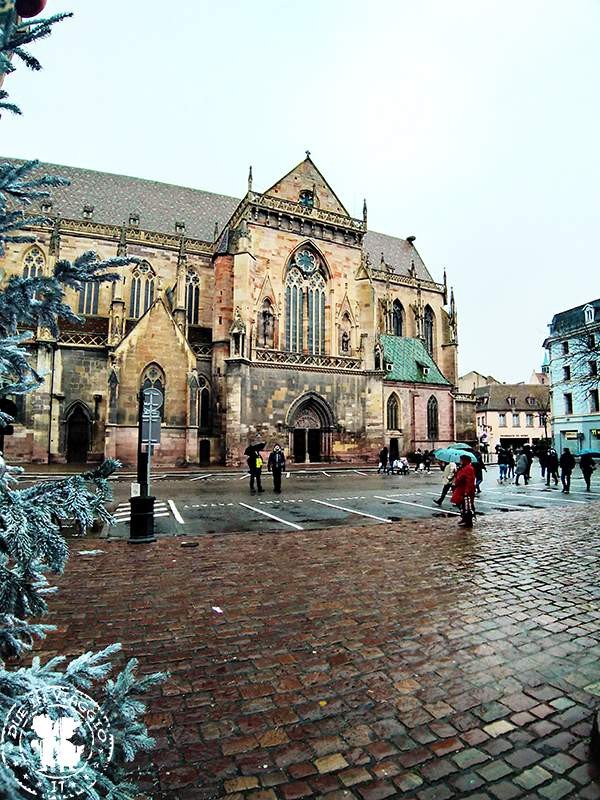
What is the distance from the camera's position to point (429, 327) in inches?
1747

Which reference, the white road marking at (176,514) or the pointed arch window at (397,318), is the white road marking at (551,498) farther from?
the pointed arch window at (397,318)

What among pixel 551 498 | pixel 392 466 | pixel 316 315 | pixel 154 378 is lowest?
pixel 551 498

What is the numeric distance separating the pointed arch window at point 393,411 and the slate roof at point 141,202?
63.1ft

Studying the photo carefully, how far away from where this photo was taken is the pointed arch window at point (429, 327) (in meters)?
44.0

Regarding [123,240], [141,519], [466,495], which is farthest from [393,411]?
[141,519]

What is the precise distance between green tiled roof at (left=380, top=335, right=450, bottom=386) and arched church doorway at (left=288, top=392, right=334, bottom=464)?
8.19 m

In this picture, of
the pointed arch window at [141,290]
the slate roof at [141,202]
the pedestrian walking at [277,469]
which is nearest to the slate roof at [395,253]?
the slate roof at [141,202]

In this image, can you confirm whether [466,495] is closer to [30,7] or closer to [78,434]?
[30,7]

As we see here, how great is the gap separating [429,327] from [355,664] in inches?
1719

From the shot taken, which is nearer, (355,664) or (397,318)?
(355,664)

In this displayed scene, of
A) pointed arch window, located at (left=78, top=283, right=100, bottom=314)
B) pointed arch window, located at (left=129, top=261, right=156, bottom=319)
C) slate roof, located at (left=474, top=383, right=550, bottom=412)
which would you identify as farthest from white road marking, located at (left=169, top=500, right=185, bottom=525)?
slate roof, located at (left=474, top=383, right=550, bottom=412)

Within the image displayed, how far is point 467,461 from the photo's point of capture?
9844mm

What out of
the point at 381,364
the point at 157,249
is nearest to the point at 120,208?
the point at 157,249

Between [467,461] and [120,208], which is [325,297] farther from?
[467,461]
